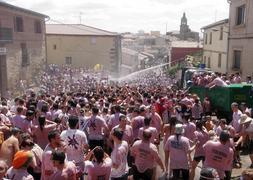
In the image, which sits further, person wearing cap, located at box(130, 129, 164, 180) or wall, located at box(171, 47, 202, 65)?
wall, located at box(171, 47, 202, 65)

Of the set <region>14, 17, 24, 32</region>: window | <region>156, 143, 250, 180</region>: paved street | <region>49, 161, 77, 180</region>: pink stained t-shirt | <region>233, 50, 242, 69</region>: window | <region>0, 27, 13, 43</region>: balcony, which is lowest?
<region>156, 143, 250, 180</region>: paved street

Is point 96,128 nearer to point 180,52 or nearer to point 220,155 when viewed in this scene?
point 220,155

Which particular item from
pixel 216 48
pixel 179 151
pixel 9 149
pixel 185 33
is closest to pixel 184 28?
pixel 185 33

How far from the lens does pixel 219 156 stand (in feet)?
22.4

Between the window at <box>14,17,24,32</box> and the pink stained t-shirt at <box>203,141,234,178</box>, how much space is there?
2567cm

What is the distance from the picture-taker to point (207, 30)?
39219 mm

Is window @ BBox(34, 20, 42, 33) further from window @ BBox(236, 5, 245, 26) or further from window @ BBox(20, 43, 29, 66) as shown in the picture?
window @ BBox(236, 5, 245, 26)

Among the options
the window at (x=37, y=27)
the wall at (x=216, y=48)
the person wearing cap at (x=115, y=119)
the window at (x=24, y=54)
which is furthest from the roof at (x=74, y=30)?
the person wearing cap at (x=115, y=119)

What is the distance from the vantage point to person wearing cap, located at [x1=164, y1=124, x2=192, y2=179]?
23.7ft

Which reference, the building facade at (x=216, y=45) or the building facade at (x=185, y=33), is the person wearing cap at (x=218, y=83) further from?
the building facade at (x=185, y=33)

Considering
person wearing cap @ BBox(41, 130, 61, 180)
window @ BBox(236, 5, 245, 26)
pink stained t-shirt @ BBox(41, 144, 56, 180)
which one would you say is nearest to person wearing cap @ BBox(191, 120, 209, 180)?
person wearing cap @ BBox(41, 130, 61, 180)

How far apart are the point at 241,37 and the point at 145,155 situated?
66.3 ft

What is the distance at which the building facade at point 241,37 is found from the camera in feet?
76.3

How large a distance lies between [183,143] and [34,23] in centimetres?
2970
